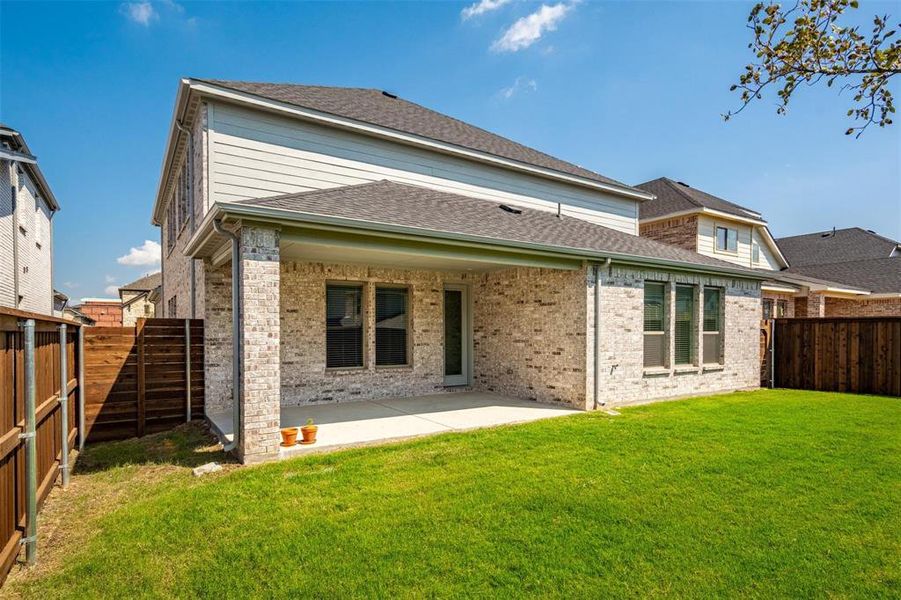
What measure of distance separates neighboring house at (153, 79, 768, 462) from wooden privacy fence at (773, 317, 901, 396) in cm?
141

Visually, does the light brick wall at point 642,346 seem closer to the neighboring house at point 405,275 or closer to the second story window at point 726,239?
the neighboring house at point 405,275

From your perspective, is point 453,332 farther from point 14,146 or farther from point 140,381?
point 14,146

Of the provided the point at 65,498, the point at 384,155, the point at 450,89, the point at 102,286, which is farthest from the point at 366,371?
the point at 102,286

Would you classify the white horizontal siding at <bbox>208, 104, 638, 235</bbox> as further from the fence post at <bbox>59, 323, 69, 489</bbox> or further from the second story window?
the second story window

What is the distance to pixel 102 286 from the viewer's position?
1784 inches

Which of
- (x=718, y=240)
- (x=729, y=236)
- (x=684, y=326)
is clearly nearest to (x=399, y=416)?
(x=684, y=326)

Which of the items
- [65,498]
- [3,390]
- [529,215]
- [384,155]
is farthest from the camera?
[529,215]

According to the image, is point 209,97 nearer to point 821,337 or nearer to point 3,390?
point 3,390

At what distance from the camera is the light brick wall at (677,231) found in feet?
57.5

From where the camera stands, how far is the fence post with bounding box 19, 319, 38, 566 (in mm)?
3316

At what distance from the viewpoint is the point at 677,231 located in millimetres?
18031

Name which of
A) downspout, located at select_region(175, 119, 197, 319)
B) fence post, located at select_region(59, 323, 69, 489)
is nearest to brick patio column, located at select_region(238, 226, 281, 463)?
fence post, located at select_region(59, 323, 69, 489)

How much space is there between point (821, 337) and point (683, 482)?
1024 cm

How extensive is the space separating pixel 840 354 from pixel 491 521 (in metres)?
12.3
